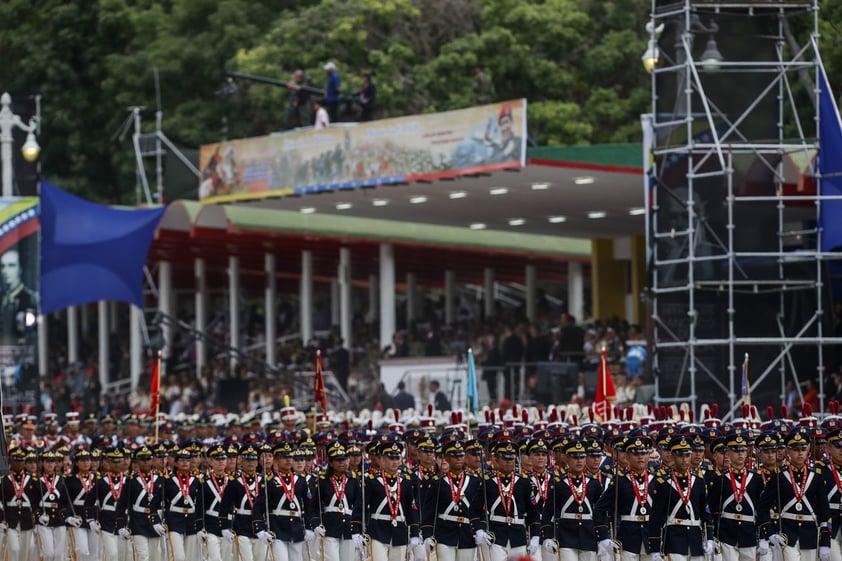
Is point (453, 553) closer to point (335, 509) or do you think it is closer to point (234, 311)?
point (335, 509)

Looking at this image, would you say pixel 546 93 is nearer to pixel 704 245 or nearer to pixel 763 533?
pixel 704 245

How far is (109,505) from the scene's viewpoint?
2192cm

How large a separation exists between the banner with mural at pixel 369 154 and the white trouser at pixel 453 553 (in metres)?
12.5

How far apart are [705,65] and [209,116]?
28.3 m

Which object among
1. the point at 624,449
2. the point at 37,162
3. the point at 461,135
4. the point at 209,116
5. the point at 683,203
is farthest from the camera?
the point at 209,116

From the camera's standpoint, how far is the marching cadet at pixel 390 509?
757 inches

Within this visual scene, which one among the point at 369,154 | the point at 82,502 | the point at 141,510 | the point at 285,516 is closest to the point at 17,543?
the point at 82,502

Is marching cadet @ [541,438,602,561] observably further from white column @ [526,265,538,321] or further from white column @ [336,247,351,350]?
white column @ [526,265,538,321]

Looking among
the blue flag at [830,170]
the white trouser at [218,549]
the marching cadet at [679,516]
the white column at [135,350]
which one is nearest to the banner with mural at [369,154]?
the blue flag at [830,170]

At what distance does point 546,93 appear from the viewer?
49531 mm

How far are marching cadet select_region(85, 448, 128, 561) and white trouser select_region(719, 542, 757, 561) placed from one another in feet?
23.0

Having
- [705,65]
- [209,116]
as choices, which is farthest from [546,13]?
[705,65]

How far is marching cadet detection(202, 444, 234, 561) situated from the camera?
2052 cm

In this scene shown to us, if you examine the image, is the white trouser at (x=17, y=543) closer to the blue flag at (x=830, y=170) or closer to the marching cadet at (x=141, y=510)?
the marching cadet at (x=141, y=510)
